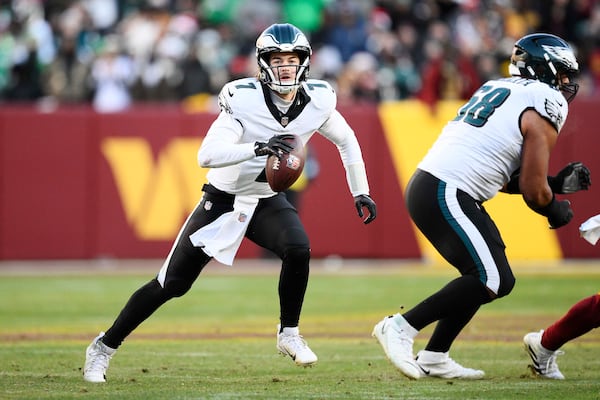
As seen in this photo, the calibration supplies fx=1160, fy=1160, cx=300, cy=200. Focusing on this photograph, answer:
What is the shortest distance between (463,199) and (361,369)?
140 cm

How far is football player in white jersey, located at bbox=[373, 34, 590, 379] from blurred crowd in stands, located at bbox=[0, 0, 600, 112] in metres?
8.39

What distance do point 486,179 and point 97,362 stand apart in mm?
2305

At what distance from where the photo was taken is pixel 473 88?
14.5 metres

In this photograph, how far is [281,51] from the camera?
20.6 feet

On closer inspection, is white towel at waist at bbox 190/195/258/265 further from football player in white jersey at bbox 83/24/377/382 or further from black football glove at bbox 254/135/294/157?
black football glove at bbox 254/135/294/157

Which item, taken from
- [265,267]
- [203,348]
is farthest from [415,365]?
[265,267]

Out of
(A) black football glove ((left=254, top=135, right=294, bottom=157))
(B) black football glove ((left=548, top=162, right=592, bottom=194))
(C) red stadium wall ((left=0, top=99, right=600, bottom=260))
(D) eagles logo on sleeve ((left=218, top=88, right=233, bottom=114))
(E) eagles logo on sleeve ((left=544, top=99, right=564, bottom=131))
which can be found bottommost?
(C) red stadium wall ((left=0, top=99, right=600, bottom=260))

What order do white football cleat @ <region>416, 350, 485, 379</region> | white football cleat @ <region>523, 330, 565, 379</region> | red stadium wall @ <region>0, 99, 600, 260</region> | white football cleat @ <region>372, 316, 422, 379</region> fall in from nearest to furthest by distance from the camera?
1. white football cleat @ <region>372, 316, 422, 379</region>
2. white football cleat @ <region>416, 350, 485, 379</region>
3. white football cleat @ <region>523, 330, 565, 379</region>
4. red stadium wall @ <region>0, 99, 600, 260</region>

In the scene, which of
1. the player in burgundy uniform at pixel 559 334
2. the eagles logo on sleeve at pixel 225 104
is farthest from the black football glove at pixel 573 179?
the eagles logo on sleeve at pixel 225 104


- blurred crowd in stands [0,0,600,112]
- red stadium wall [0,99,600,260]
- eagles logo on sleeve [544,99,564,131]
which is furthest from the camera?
blurred crowd in stands [0,0,600,112]

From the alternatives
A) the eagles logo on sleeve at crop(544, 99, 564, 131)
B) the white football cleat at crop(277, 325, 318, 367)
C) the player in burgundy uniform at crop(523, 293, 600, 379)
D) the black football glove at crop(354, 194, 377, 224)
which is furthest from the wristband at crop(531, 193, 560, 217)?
the white football cleat at crop(277, 325, 318, 367)

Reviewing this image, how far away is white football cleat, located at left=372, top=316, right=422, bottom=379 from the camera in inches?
238

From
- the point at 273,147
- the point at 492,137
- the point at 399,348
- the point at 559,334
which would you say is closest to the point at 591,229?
the point at 559,334

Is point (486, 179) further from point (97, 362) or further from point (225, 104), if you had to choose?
point (97, 362)
